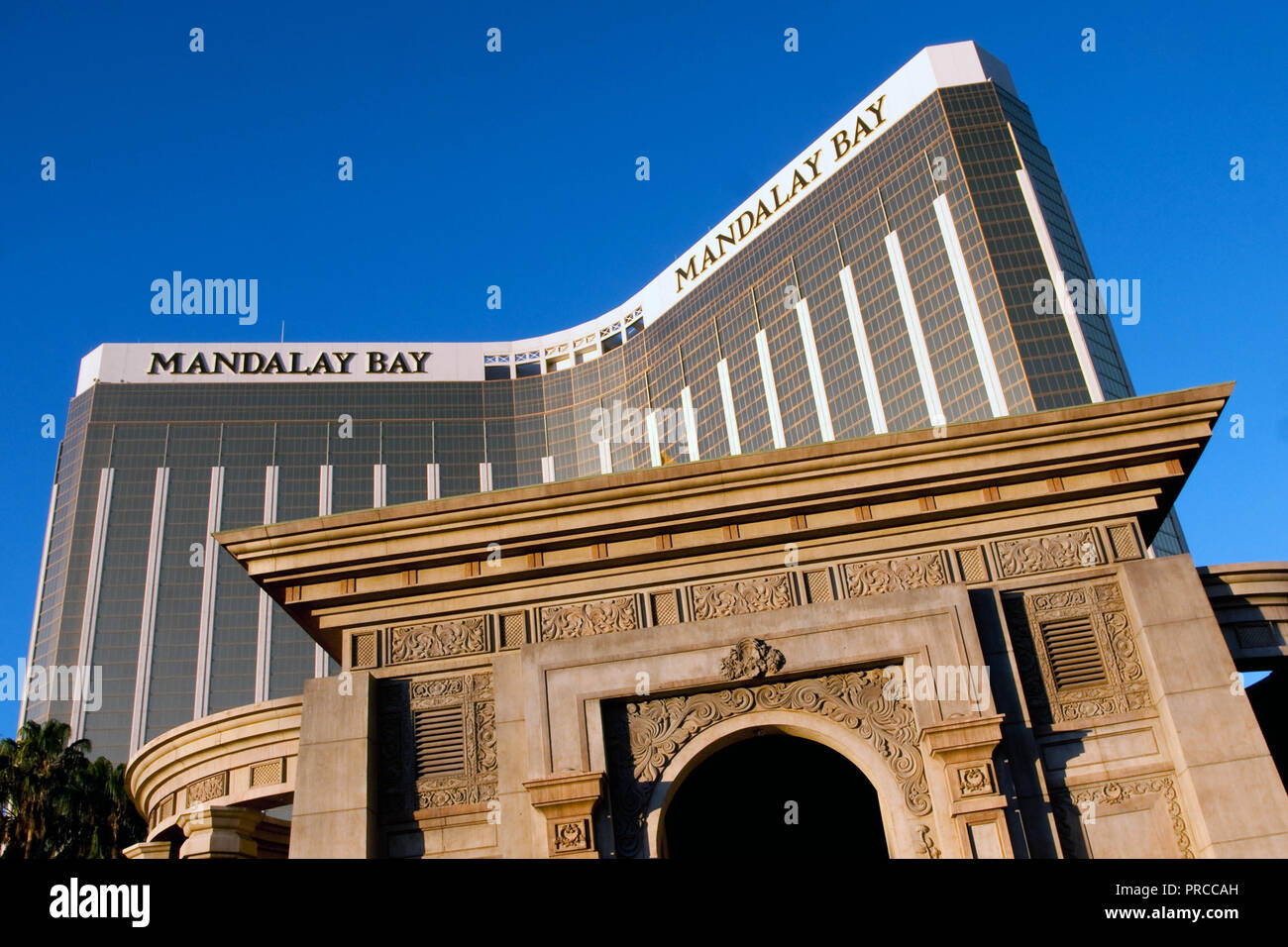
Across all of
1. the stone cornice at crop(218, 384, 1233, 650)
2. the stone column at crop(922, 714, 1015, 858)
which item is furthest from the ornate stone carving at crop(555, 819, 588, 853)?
the stone column at crop(922, 714, 1015, 858)

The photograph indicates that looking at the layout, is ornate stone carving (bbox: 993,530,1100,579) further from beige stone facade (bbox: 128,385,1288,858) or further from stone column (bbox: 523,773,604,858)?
stone column (bbox: 523,773,604,858)

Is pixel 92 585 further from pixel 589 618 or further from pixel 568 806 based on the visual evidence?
pixel 568 806

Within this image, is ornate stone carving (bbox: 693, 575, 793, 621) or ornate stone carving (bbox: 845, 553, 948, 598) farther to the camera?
ornate stone carving (bbox: 693, 575, 793, 621)

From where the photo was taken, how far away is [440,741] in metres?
17.6

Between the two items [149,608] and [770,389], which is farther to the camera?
[149,608]

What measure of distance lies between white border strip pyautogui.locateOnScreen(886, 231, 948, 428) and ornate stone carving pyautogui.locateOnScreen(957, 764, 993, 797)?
89470mm

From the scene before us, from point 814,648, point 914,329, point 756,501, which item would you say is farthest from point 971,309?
point 814,648

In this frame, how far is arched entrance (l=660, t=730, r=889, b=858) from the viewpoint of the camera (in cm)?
2250

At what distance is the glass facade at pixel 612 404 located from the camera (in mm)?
106062

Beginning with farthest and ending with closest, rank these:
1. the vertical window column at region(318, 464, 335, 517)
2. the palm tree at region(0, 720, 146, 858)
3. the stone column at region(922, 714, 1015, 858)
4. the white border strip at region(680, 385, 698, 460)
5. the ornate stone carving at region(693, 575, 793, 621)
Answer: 1. the vertical window column at region(318, 464, 335, 517)
2. the white border strip at region(680, 385, 698, 460)
3. the palm tree at region(0, 720, 146, 858)
4. the ornate stone carving at region(693, 575, 793, 621)
5. the stone column at region(922, 714, 1015, 858)

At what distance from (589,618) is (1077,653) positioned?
782 centimetres
